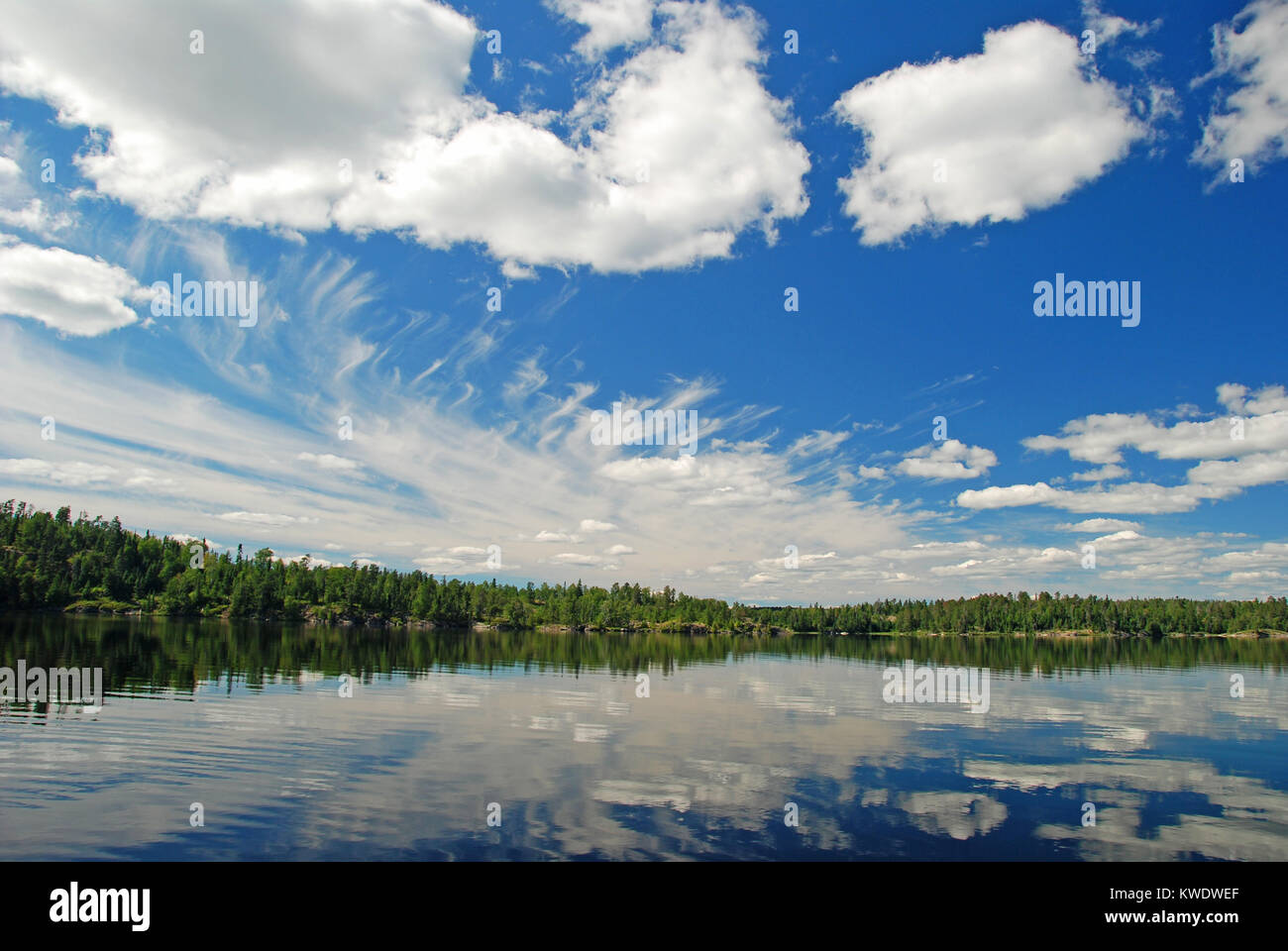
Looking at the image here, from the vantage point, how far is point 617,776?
31250 mm

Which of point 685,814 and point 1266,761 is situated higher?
point 685,814

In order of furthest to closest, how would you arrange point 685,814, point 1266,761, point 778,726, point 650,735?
point 778,726, point 650,735, point 1266,761, point 685,814

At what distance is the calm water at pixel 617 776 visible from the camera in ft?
74.6

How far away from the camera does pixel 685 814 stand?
25.4 meters

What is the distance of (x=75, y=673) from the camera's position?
6262 cm

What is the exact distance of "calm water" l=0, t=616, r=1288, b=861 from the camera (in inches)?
896
